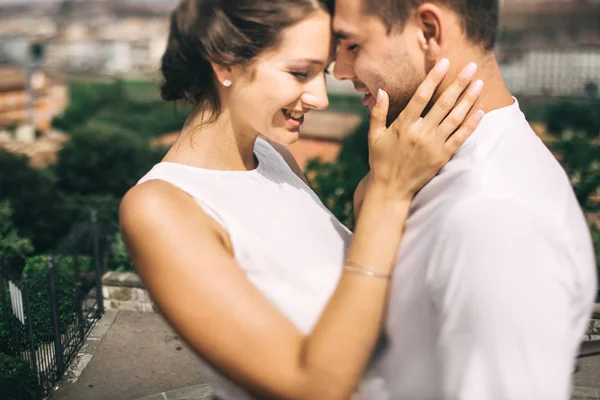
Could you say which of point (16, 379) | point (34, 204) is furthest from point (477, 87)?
point (34, 204)

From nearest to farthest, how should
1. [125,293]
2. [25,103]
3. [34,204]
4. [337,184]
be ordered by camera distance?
[125,293] < [337,184] < [34,204] < [25,103]

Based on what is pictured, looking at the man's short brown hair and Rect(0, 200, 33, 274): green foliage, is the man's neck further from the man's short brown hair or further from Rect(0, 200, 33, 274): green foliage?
Rect(0, 200, 33, 274): green foliage

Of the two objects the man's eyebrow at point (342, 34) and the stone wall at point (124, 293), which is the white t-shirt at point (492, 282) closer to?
the man's eyebrow at point (342, 34)

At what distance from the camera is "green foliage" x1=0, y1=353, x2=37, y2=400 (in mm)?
5609

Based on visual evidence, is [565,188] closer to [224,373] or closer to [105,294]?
[224,373]

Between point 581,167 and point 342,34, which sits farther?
point 581,167

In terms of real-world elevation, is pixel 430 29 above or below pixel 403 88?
above

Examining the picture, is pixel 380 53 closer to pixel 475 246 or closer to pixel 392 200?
pixel 392 200

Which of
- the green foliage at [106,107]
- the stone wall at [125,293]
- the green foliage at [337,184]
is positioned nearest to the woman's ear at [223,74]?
the stone wall at [125,293]

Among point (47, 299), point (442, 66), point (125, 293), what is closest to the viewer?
point (442, 66)

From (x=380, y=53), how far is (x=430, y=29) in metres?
0.15

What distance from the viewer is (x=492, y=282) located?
1315 millimetres

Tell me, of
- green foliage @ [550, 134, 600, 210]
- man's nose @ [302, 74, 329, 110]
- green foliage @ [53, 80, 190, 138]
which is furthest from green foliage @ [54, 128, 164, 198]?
green foliage @ [53, 80, 190, 138]

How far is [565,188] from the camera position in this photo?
1.54 meters
